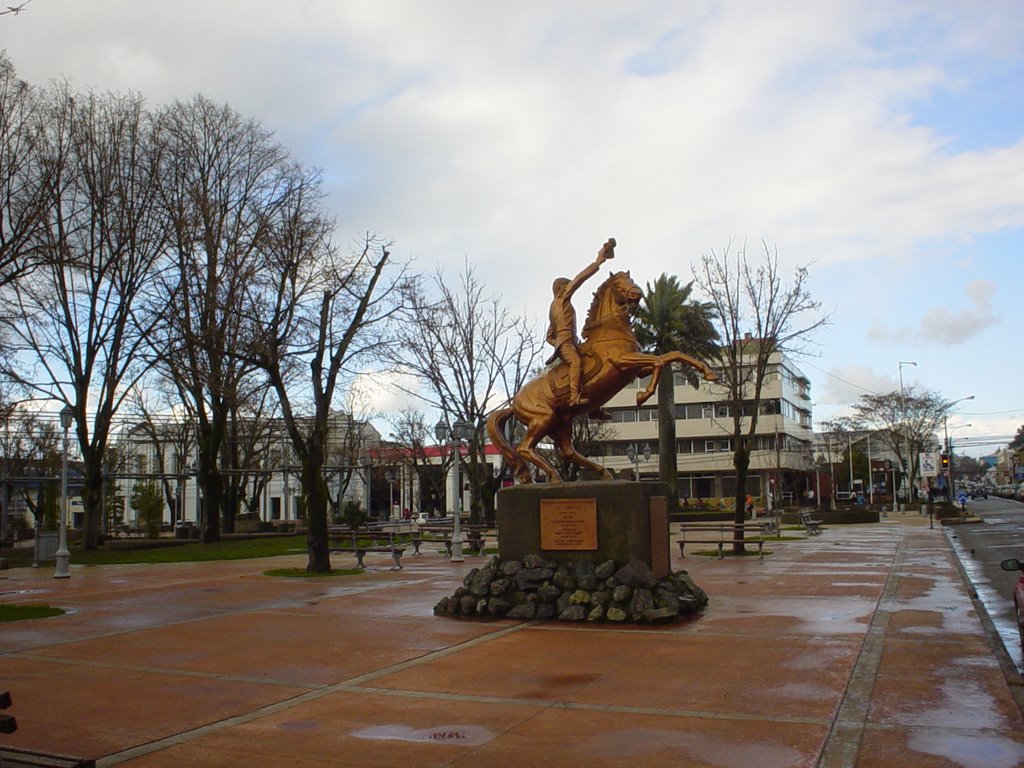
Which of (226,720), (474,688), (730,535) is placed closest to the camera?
(226,720)

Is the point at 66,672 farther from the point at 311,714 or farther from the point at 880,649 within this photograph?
the point at 880,649

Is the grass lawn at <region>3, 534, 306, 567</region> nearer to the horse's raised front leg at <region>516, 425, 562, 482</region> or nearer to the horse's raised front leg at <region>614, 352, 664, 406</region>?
the horse's raised front leg at <region>516, 425, 562, 482</region>

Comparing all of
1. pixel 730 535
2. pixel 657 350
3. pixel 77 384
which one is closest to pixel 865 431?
pixel 657 350

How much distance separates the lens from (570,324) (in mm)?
14148

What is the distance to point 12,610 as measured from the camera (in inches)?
576

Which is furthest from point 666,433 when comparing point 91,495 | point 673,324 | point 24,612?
point 24,612

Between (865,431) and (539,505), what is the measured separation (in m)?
71.7

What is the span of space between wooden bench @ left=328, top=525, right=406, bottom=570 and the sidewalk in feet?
22.0

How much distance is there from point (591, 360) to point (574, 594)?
3.58 metres

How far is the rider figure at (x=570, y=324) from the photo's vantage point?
547 inches

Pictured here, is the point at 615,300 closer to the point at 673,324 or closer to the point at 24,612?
the point at 24,612

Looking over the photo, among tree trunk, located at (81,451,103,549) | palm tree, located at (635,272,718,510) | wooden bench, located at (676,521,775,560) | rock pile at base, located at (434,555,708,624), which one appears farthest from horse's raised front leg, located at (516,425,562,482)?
palm tree, located at (635,272,718,510)

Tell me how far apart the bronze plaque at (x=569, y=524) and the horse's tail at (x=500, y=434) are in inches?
61.8

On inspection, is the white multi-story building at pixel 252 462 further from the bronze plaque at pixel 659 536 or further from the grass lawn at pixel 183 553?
the bronze plaque at pixel 659 536
